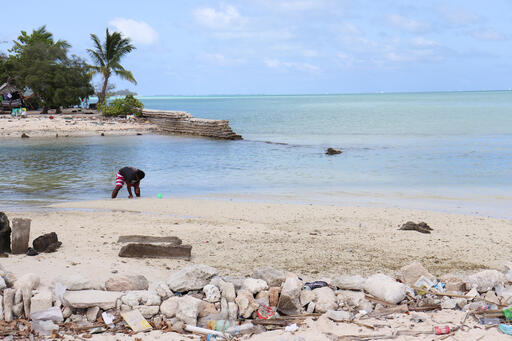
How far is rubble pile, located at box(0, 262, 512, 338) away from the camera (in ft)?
16.0

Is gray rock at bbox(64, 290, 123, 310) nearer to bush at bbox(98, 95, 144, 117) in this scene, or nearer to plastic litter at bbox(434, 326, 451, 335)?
plastic litter at bbox(434, 326, 451, 335)

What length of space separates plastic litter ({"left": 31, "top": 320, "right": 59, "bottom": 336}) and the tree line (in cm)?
4223

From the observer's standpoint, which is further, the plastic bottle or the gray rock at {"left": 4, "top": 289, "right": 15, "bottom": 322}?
the gray rock at {"left": 4, "top": 289, "right": 15, "bottom": 322}

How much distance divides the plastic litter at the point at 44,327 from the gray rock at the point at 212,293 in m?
1.49

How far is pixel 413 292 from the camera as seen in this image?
5.52 metres

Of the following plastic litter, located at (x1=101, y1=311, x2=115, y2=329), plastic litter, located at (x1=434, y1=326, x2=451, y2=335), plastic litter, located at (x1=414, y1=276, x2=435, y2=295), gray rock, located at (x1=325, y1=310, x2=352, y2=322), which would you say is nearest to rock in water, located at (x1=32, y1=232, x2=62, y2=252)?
plastic litter, located at (x1=101, y1=311, x2=115, y2=329)

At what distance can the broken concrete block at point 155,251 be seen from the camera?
689 centimetres

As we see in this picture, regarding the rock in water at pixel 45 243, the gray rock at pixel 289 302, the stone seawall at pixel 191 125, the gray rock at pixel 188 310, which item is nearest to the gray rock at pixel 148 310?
the gray rock at pixel 188 310

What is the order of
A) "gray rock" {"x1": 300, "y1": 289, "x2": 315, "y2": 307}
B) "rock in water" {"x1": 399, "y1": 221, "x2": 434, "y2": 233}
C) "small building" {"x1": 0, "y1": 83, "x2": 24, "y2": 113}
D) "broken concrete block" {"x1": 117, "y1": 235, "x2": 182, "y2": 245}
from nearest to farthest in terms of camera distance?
"gray rock" {"x1": 300, "y1": 289, "x2": 315, "y2": 307} → "broken concrete block" {"x1": 117, "y1": 235, "x2": 182, "y2": 245} → "rock in water" {"x1": 399, "y1": 221, "x2": 434, "y2": 233} → "small building" {"x1": 0, "y1": 83, "x2": 24, "y2": 113}

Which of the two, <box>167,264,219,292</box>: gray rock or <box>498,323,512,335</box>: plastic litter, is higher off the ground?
<box>167,264,219,292</box>: gray rock

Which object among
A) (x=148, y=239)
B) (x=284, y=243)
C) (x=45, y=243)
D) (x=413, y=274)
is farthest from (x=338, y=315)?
(x=45, y=243)

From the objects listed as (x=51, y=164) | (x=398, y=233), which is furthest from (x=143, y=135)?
(x=398, y=233)

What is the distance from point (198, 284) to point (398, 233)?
4.47 metres

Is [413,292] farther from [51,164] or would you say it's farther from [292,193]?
[51,164]
